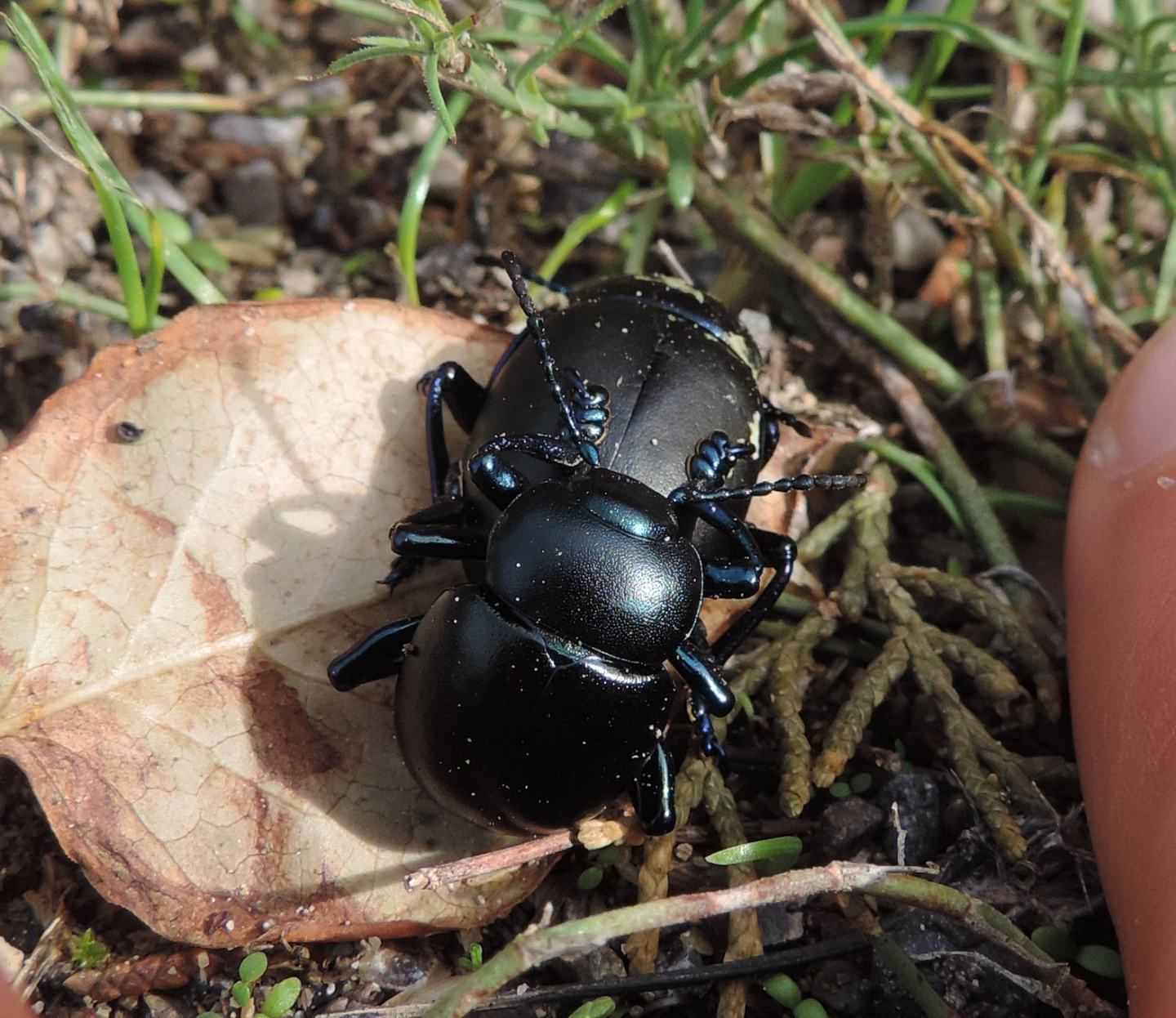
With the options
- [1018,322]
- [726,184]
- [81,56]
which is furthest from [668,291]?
[81,56]

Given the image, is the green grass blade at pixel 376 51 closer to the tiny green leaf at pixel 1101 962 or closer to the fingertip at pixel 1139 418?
the fingertip at pixel 1139 418

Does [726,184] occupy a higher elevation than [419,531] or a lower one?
higher

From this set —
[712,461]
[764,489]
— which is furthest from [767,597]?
[712,461]

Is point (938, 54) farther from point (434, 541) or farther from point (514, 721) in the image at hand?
point (514, 721)

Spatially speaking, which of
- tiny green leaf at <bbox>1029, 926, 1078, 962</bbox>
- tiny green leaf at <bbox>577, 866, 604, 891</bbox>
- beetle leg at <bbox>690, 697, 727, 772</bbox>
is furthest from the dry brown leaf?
tiny green leaf at <bbox>1029, 926, 1078, 962</bbox>

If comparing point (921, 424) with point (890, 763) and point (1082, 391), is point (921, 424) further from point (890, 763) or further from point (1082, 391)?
point (890, 763)

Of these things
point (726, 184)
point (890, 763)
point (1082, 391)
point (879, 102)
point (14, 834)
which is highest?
point (879, 102)
